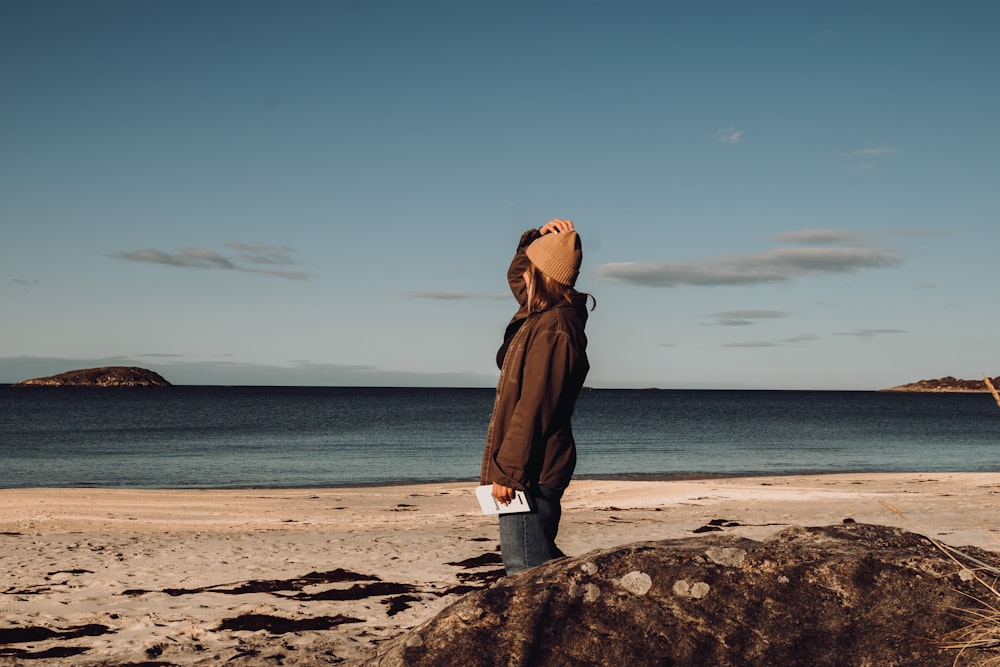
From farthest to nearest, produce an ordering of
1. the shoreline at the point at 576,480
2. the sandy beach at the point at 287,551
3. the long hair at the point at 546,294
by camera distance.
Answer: the shoreline at the point at 576,480
the sandy beach at the point at 287,551
the long hair at the point at 546,294

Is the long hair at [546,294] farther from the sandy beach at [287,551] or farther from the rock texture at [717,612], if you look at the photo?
the sandy beach at [287,551]

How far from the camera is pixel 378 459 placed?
30.8 meters

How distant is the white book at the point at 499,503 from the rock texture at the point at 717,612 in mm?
506

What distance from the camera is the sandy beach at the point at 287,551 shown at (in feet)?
17.8

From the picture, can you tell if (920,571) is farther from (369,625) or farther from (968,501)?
(968,501)

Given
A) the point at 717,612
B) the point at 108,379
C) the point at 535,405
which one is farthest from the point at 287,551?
the point at 108,379

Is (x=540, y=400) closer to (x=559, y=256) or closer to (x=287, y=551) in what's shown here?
(x=559, y=256)

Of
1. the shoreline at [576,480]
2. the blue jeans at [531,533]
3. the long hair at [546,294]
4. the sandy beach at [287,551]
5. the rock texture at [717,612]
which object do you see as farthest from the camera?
the shoreline at [576,480]

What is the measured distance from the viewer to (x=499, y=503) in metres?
3.64

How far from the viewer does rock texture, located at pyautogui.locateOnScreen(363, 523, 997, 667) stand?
9.05ft

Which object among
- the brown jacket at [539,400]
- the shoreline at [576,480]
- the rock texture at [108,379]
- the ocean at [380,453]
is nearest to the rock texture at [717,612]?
the brown jacket at [539,400]

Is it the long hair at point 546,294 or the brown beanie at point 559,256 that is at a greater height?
the brown beanie at point 559,256

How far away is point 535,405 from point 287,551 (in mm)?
6398

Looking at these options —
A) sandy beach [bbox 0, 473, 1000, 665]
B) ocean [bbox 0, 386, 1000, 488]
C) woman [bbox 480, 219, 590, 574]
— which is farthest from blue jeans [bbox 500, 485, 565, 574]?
ocean [bbox 0, 386, 1000, 488]
